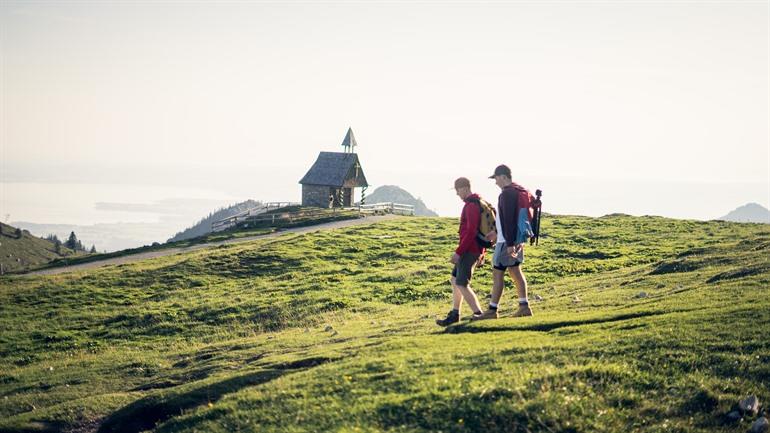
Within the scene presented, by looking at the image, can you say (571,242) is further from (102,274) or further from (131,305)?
(102,274)

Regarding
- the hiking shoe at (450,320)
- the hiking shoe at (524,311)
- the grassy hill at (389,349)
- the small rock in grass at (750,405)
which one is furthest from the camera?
the hiking shoe at (524,311)

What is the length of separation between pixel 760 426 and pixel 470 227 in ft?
25.8

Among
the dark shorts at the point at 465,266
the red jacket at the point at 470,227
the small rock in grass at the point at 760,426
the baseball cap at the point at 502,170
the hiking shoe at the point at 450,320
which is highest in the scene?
the baseball cap at the point at 502,170

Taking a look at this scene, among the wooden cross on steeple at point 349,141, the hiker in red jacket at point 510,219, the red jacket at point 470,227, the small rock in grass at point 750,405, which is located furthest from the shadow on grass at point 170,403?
the wooden cross on steeple at point 349,141

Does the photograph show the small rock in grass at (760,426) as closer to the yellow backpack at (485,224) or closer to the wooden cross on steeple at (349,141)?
the yellow backpack at (485,224)

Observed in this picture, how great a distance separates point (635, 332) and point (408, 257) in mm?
26585

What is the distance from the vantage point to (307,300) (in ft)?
96.7

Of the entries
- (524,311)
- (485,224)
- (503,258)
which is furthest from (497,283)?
(485,224)

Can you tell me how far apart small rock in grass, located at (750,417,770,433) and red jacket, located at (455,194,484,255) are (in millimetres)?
7671

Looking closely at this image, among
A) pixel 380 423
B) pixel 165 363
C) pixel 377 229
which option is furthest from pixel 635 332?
pixel 377 229

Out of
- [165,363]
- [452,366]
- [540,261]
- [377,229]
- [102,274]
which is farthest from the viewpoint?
[377,229]

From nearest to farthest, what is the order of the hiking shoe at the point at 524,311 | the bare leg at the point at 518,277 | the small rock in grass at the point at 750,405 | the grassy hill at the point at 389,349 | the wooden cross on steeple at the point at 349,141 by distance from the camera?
1. the small rock in grass at the point at 750,405
2. the grassy hill at the point at 389,349
3. the bare leg at the point at 518,277
4. the hiking shoe at the point at 524,311
5. the wooden cross on steeple at the point at 349,141

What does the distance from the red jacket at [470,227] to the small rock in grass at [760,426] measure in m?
7.67

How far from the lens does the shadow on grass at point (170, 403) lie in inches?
569
